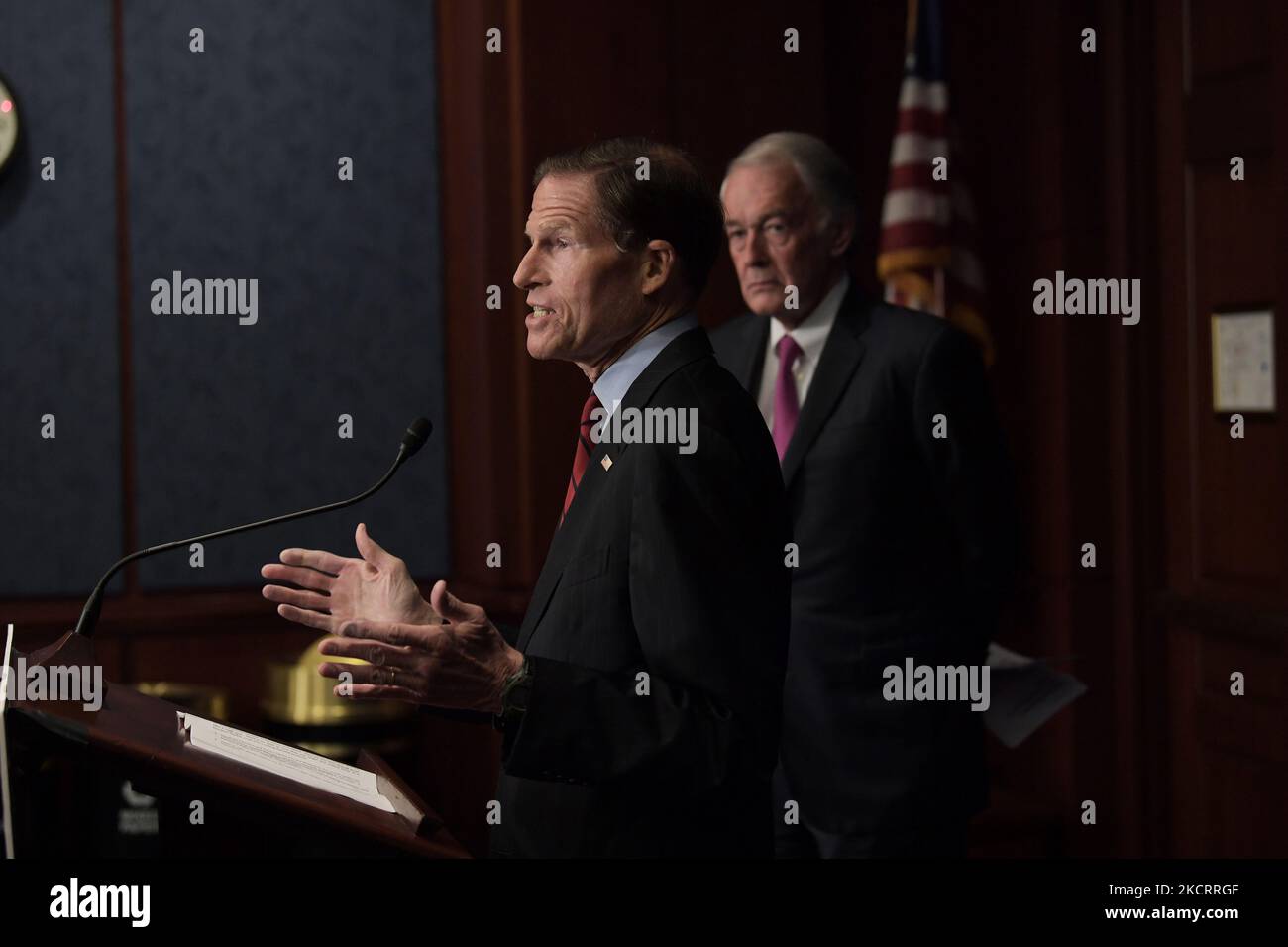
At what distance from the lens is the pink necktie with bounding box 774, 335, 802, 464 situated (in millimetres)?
2744

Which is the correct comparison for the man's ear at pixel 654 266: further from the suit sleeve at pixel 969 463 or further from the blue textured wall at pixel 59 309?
the blue textured wall at pixel 59 309

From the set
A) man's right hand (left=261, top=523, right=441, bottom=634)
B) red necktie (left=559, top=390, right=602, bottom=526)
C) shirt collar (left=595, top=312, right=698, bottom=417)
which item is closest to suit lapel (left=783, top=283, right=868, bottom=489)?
red necktie (left=559, top=390, right=602, bottom=526)

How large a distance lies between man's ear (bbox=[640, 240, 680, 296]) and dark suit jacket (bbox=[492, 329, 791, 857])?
2.5 inches

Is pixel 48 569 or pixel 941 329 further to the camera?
pixel 48 569

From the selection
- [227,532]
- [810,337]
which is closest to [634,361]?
[227,532]

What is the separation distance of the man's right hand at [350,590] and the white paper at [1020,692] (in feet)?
5.52

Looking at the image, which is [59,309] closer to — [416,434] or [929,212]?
[929,212]

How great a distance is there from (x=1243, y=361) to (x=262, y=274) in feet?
8.28

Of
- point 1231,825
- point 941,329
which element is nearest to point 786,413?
point 941,329

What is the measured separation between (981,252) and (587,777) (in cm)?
318

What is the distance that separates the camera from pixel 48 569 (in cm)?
381

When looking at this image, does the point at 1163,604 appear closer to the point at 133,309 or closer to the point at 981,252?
the point at 981,252

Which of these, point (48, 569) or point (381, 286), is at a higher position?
point (381, 286)

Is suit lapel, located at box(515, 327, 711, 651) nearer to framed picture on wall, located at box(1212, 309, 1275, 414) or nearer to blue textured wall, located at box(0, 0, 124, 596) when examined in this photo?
framed picture on wall, located at box(1212, 309, 1275, 414)
